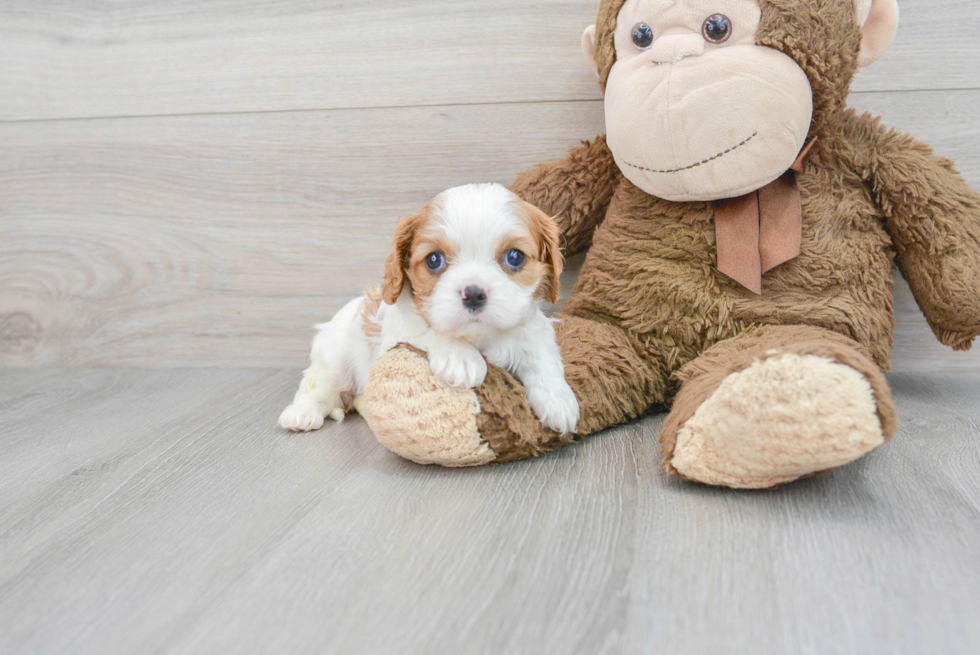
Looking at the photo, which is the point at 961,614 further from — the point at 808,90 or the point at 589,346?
the point at 808,90

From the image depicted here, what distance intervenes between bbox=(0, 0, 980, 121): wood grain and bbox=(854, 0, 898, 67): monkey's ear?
11.6 inches

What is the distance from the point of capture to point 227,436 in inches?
55.6

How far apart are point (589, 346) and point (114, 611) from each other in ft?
2.77

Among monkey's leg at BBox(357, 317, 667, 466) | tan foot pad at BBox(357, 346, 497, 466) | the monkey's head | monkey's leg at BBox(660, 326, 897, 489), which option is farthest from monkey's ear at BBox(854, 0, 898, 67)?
tan foot pad at BBox(357, 346, 497, 466)

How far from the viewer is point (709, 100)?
1.18m

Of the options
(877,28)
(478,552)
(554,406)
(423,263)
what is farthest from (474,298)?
(877,28)

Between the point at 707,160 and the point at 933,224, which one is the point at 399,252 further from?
the point at 933,224

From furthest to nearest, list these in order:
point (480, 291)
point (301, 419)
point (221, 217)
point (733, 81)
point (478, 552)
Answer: point (221, 217) < point (301, 419) < point (733, 81) < point (480, 291) < point (478, 552)

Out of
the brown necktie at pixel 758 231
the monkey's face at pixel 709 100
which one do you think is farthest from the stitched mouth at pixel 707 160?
the brown necktie at pixel 758 231

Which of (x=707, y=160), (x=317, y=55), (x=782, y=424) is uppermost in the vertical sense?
(x=317, y=55)

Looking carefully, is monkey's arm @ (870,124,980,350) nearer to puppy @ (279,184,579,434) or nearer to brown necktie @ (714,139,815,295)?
brown necktie @ (714,139,815,295)

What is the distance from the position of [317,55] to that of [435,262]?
2.71ft

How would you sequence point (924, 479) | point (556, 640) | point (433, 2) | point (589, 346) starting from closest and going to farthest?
point (556, 640) < point (924, 479) < point (589, 346) < point (433, 2)

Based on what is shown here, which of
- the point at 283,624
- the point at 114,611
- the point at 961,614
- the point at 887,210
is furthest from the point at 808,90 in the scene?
the point at 114,611
